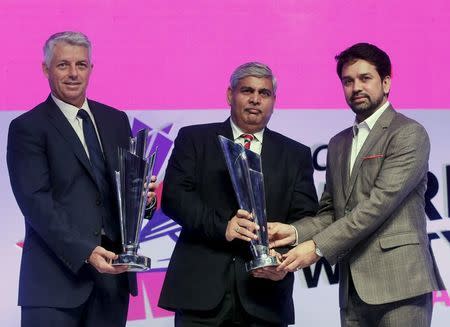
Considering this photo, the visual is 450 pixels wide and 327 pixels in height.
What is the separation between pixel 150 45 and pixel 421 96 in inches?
52.4

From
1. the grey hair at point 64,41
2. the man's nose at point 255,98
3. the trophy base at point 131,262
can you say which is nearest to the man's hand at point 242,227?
the trophy base at point 131,262

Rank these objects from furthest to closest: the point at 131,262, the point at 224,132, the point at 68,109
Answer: the point at 224,132, the point at 68,109, the point at 131,262

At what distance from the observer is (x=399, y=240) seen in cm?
324

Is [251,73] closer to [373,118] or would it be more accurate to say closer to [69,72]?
[373,118]

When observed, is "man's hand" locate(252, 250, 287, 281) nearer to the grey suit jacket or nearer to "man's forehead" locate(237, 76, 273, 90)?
the grey suit jacket

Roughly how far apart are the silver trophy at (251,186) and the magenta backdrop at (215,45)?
3.46 feet

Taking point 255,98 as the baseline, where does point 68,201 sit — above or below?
below

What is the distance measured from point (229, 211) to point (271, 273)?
0.28 meters

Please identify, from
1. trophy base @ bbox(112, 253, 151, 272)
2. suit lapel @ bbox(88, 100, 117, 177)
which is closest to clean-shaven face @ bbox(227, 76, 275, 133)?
Result: suit lapel @ bbox(88, 100, 117, 177)

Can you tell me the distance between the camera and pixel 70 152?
3186 mm

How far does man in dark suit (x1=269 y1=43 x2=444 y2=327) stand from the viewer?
322cm

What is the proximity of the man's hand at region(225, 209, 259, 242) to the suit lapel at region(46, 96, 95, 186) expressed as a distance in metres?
0.52

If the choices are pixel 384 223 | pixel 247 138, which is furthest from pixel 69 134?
pixel 384 223

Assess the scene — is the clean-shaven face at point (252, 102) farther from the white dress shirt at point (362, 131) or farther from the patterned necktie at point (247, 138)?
the white dress shirt at point (362, 131)
